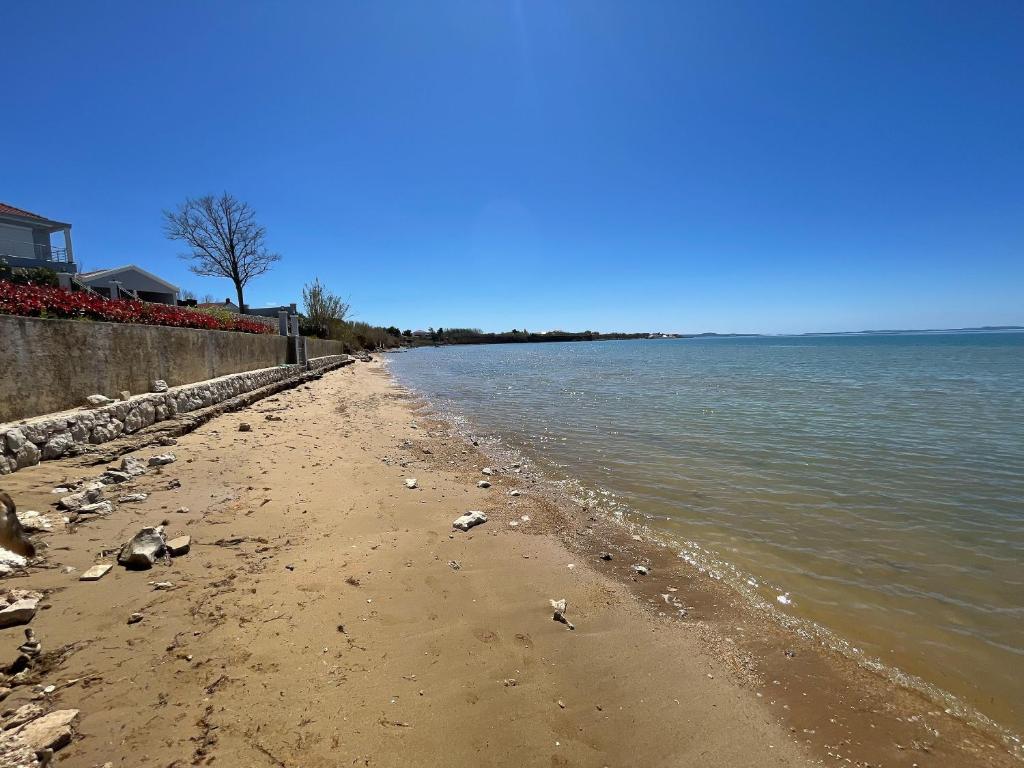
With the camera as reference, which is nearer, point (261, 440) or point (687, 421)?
point (261, 440)

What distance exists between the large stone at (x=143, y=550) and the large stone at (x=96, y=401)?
14.5 feet

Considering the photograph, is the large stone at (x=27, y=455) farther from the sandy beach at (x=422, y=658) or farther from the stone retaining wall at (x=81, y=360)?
the stone retaining wall at (x=81, y=360)

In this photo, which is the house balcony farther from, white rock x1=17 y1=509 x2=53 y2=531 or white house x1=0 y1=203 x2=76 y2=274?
white rock x1=17 y1=509 x2=53 y2=531

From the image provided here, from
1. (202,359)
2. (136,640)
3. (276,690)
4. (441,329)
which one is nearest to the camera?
(276,690)

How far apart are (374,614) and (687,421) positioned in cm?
981

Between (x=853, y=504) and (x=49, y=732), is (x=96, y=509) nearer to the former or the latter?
(x=49, y=732)

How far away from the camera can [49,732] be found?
191cm

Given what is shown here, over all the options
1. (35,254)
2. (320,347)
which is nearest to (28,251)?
(35,254)

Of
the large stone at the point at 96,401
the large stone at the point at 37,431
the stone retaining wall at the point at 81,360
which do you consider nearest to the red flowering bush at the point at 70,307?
the stone retaining wall at the point at 81,360

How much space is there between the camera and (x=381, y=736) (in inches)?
87.0

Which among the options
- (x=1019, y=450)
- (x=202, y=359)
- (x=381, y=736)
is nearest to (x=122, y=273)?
(x=202, y=359)

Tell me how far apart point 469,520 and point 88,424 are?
5917mm

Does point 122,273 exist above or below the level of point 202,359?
above

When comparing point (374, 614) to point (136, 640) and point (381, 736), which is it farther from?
point (136, 640)
